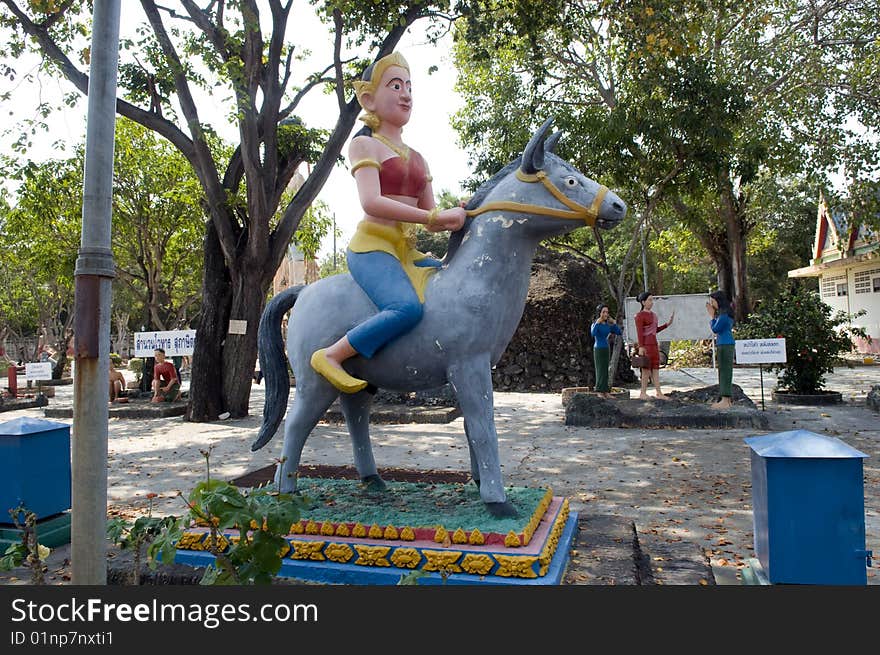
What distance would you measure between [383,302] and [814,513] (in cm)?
227

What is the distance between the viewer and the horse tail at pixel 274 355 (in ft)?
12.7

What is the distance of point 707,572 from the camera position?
341 cm

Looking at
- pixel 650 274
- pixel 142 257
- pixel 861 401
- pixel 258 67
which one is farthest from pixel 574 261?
pixel 650 274

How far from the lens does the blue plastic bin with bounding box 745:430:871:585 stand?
9.11 feet

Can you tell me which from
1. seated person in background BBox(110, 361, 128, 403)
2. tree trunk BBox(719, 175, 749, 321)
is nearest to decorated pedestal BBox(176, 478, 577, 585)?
seated person in background BBox(110, 361, 128, 403)

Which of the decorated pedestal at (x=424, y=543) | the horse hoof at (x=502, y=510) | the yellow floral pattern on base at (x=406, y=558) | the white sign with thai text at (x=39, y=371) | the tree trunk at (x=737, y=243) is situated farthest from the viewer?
the tree trunk at (x=737, y=243)

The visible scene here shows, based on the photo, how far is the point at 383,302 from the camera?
3.36 m

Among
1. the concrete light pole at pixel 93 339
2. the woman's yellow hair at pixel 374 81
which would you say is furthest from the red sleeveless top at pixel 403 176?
the concrete light pole at pixel 93 339

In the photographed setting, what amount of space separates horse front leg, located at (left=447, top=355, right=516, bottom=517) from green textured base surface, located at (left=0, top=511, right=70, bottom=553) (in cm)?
281

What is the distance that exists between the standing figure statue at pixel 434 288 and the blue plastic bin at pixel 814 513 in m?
1.25

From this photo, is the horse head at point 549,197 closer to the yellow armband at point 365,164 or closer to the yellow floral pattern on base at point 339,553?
the yellow armband at point 365,164

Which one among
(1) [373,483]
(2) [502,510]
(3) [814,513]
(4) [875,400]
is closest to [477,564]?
(2) [502,510]

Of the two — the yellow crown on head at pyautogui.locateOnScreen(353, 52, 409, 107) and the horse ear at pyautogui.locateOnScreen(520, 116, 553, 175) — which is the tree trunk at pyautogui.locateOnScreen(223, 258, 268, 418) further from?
the horse ear at pyautogui.locateOnScreen(520, 116, 553, 175)

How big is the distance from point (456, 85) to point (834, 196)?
8956 millimetres
